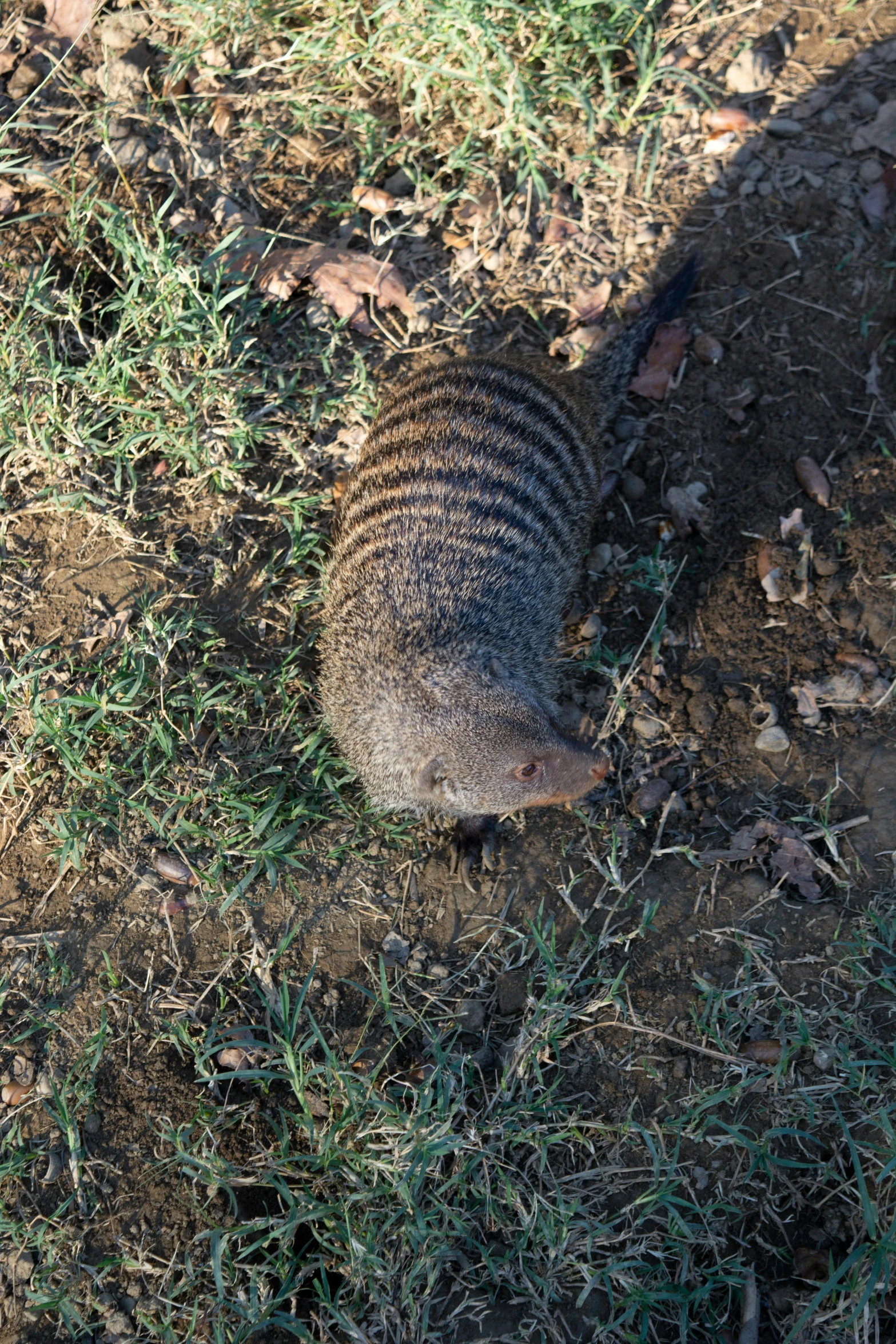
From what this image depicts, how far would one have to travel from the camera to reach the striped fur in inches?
116

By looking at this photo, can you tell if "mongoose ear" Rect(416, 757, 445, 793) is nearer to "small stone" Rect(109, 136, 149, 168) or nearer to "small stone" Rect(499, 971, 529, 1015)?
"small stone" Rect(499, 971, 529, 1015)

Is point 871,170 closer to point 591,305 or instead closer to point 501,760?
point 591,305

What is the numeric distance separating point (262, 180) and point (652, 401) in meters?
2.02

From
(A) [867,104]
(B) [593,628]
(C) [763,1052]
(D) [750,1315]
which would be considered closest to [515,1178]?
(D) [750,1315]

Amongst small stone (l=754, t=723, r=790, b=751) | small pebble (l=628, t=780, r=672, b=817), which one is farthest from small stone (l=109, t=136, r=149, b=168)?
small stone (l=754, t=723, r=790, b=751)

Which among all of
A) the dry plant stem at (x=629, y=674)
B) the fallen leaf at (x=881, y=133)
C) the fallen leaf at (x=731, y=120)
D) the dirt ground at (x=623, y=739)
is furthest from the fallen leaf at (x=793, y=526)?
the fallen leaf at (x=731, y=120)

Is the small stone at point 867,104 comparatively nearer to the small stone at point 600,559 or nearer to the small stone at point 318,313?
the small stone at point 600,559

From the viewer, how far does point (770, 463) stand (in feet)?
11.9

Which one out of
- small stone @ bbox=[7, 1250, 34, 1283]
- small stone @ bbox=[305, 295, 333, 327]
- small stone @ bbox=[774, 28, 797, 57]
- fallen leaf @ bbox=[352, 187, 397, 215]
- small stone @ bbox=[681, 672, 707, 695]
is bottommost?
small stone @ bbox=[7, 1250, 34, 1283]

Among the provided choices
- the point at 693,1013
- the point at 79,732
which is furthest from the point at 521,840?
the point at 79,732

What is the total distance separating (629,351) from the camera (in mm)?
3697

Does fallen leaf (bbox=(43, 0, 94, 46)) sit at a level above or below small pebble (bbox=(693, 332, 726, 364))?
above

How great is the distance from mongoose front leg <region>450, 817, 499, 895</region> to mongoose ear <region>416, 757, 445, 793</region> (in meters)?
0.27

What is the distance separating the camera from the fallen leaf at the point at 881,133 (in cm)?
385
